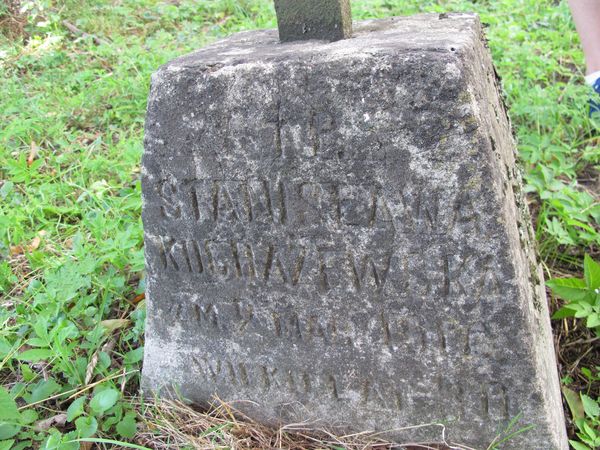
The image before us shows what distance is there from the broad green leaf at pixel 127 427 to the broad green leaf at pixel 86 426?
0.07m

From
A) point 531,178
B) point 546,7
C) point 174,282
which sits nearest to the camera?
point 174,282

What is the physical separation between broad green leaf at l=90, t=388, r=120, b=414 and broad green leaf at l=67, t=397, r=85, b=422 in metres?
0.06

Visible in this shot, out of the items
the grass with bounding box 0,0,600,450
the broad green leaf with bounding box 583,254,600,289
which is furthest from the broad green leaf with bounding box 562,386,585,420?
the broad green leaf with bounding box 583,254,600,289

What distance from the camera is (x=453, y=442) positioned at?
1620 millimetres

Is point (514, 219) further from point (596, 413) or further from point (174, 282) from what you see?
point (174, 282)

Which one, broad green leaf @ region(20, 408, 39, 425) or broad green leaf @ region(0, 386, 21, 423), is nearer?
broad green leaf @ region(0, 386, 21, 423)

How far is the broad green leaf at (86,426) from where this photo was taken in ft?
5.31

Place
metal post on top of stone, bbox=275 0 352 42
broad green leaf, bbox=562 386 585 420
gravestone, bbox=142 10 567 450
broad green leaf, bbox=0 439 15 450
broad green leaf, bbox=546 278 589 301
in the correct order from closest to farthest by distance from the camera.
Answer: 1. gravestone, bbox=142 10 567 450
2. metal post on top of stone, bbox=275 0 352 42
3. broad green leaf, bbox=0 439 15 450
4. broad green leaf, bbox=562 386 585 420
5. broad green leaf, bbox=546 278 589 301

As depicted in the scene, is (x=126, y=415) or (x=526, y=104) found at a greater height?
(x=526, y=104)

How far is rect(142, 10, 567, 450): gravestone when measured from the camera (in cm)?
132

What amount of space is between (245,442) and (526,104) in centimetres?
217

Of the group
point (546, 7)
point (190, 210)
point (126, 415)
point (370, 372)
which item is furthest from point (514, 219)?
point (546, 7)

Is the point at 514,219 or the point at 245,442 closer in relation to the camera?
the point at 514,219

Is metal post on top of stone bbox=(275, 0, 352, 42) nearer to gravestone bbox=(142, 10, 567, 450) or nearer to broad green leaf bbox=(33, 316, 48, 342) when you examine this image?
gravestone bbox=(142, 10, 567, 450)
